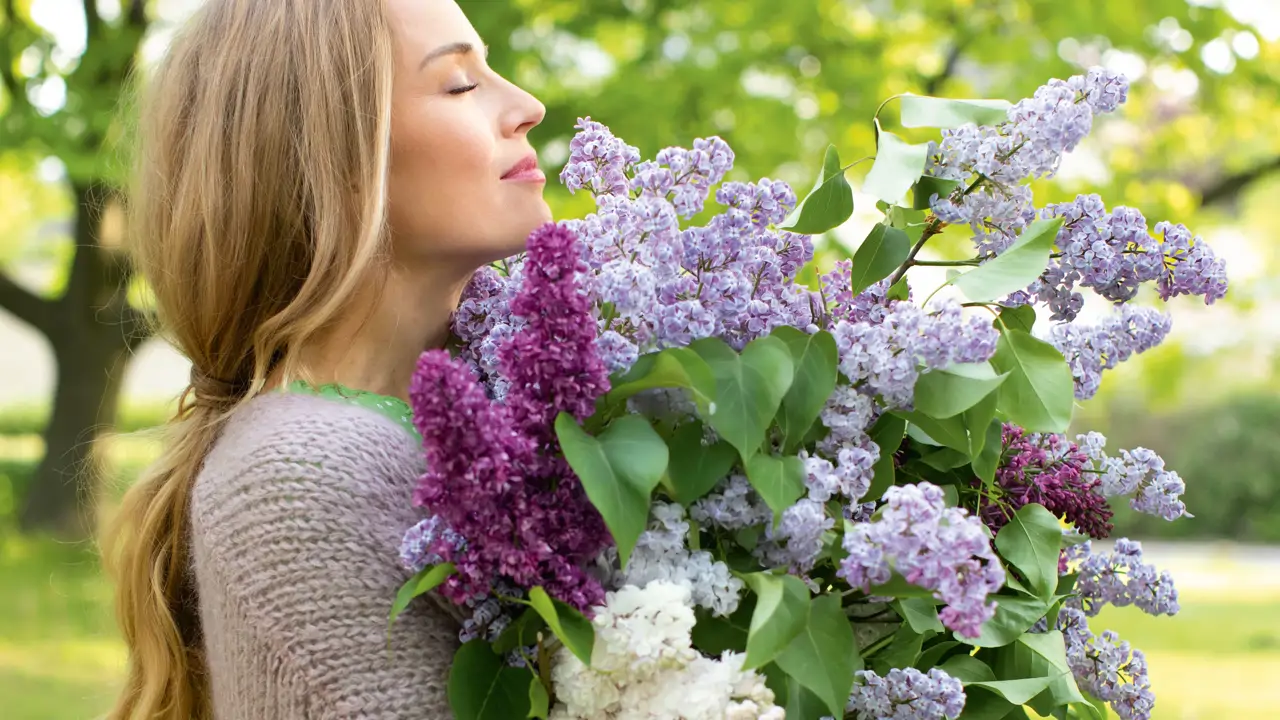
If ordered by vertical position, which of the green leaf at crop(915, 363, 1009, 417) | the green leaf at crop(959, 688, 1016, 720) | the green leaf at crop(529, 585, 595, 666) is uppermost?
the green leaf at crop(915, 363, 1009, 417)

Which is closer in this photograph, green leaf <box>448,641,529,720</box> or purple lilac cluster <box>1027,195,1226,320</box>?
green leaf <box>448,641,529,720</box>

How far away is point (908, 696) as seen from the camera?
1073 mm

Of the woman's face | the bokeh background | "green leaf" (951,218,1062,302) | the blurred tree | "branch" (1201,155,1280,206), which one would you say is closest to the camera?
"green leaf" (951,218,1062,302)

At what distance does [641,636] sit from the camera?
98 centimetres

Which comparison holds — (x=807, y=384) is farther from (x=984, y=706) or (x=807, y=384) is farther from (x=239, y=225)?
(x=239, y=225)

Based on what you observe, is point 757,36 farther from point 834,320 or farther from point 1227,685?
point 834,320

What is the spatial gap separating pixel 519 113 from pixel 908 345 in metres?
0.65

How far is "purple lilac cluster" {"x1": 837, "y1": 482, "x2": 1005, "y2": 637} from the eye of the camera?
91 centimetres

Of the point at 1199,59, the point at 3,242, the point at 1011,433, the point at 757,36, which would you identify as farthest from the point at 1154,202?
the point at 3,242

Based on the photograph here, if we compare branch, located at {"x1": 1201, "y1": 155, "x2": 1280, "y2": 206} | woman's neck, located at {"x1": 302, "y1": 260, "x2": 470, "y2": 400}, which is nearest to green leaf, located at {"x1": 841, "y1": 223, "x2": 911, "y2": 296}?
woman's neck, located at {"x1": 302, "y1": 260, "x2": 470, "y2": 400}

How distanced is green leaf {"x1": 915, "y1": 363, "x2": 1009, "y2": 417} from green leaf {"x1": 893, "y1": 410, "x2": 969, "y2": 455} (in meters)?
0.04

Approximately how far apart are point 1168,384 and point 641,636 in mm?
7065

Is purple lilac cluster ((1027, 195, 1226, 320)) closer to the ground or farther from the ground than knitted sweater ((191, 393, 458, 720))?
farther from the ground

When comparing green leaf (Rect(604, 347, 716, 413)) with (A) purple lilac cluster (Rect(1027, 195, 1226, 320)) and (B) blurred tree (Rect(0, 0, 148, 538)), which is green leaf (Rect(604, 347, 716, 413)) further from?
(B) blurred tree (Rect(0, 0, 148, 538))
